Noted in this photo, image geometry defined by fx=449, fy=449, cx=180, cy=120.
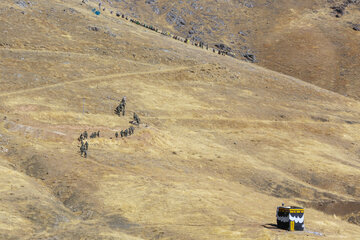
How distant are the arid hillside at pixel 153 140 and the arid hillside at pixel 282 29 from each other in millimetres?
18866

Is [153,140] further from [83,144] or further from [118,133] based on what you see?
[83,144]

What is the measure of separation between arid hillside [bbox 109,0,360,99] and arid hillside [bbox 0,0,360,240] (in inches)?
743

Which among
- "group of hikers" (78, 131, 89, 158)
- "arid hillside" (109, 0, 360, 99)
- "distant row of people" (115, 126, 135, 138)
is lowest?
"group of hikers" (78, 131, 89, 158)

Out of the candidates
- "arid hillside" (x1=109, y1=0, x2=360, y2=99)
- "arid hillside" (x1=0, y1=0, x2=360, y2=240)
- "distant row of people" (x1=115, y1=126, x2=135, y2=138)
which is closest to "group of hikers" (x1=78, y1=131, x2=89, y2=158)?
"arid hillside" (x1=0, y1=0, x2=360, y2=240)

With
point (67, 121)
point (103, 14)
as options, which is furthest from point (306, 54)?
point (67, 121)

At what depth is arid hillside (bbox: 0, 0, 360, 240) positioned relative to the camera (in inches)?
934

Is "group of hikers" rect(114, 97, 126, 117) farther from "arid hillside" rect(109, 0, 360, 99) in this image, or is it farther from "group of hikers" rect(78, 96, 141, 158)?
"arid hillside" rect(109, 0, 360, 99)

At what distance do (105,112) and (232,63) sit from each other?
31.6 m

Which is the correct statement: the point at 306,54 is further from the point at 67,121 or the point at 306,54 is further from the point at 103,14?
the point at 67,121

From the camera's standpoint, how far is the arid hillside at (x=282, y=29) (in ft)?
295

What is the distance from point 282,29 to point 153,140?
71.5 m

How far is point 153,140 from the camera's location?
4019 centimetres

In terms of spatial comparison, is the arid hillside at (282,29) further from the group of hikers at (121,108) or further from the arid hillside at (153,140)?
the group of hikers at (121,108)

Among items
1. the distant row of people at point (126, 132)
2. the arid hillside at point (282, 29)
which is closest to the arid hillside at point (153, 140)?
the distant row of people at point (126, 132)
